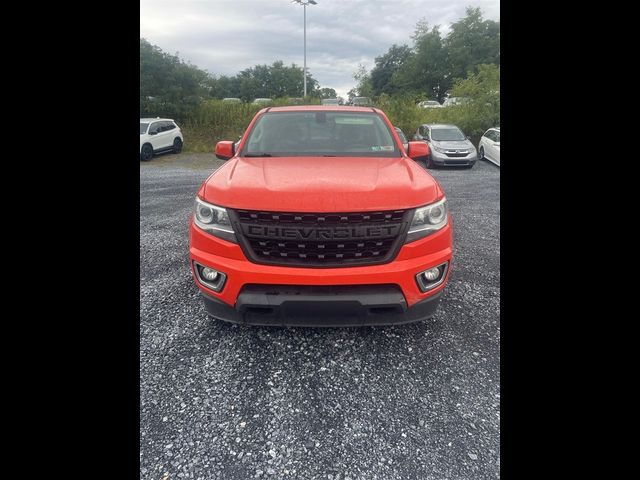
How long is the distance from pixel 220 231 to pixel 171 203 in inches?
220

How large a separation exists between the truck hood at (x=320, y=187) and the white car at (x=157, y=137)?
1341 centimetres

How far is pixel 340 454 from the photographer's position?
1604 mm

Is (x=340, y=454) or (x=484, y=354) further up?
(x=484, y=354)

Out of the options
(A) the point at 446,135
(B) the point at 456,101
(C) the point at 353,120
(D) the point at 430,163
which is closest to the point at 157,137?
(D) the point at 430,163

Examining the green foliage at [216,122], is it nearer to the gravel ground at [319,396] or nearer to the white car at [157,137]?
the white car at [157,137]

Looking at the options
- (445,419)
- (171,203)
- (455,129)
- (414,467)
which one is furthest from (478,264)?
(455,129)

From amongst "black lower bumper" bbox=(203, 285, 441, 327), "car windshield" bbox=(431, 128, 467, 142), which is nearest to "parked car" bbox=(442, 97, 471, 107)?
"car windshield" bbox=(431, 128, 467, 142)

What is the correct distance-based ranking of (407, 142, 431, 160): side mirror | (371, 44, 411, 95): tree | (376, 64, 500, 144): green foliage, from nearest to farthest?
(407, 142, 431, 160): side mirror < (376, 64, 500, 144): green foliage < (371, 44, 411, 95): tree

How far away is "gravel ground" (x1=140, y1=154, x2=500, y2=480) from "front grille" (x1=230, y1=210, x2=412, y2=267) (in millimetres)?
716

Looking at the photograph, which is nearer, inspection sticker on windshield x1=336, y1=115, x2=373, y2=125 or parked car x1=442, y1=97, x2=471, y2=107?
inspection sticker on windshield x1=336, y1=115, x2=373, y2=125

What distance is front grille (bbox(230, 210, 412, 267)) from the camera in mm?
1983

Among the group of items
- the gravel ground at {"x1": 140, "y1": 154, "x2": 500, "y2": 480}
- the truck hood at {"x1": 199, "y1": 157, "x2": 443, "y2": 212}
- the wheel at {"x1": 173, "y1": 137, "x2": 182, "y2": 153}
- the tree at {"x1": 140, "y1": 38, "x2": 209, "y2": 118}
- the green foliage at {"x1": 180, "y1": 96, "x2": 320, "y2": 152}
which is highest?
the tree at {"x1": 140, "y1": 38, "x2": 209, "y2": 118}

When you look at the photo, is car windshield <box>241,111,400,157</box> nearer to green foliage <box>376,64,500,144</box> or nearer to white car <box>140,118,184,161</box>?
white car <box>140,118,184,161</box>
